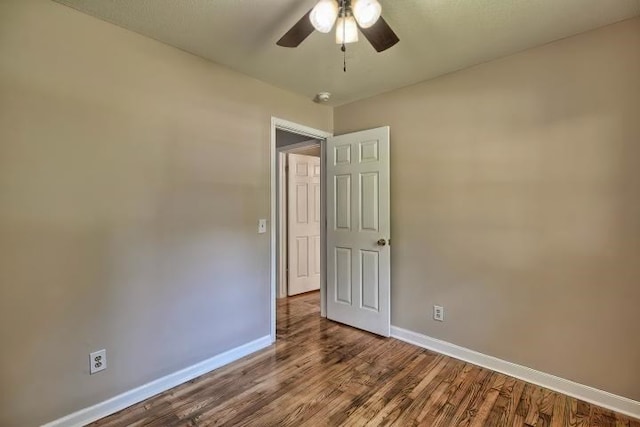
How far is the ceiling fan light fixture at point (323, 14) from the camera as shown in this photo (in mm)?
1344

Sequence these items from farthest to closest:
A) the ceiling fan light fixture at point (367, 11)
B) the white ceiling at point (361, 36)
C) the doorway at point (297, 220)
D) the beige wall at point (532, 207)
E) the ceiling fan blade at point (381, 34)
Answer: the doorway at point (297, 220) < the beige wall at point (532, 207) < the white ceiling at point (361, 36) < the ceiling fan blade at point (381, 34) < the ceiling fan light fixture at point (367, 11)

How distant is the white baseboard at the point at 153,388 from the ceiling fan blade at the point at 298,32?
7.31 ft

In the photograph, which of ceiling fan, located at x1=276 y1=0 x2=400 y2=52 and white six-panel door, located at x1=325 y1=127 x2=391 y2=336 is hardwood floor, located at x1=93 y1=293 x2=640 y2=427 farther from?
ceiling fan, located at x1=276 y1=0 x2=400 y2=52

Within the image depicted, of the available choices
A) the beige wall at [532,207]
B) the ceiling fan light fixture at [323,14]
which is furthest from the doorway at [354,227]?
the ceiling fan light fixture at [323,14]

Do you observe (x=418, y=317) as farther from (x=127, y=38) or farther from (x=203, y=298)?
(x=127, y=38)

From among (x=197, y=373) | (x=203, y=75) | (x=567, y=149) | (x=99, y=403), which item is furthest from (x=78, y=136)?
(x=567, y=149)

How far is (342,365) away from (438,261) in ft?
3.81

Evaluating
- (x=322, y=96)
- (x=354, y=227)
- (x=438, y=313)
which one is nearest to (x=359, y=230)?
(x=354, y=227)

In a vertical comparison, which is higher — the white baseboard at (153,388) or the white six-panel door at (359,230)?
the white six-panel door at (359,230)

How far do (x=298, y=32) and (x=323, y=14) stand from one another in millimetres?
222

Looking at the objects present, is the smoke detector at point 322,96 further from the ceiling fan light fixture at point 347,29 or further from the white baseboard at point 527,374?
the white baseboard at point 527,374

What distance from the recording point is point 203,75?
230 cm

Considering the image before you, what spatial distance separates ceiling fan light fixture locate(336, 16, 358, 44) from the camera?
5.08 ft

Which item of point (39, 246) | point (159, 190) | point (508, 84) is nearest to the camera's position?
point (39, 246)
